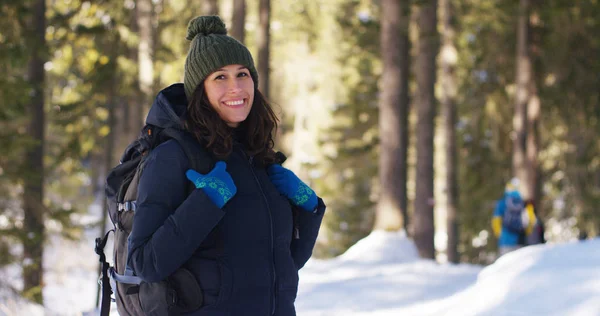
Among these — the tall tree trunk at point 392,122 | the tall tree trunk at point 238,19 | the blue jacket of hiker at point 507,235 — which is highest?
the tall tree trunk at point 238,19

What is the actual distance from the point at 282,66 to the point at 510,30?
14882mm

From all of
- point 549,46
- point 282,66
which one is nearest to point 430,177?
point 549,46

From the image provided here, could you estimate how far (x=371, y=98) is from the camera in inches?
1147

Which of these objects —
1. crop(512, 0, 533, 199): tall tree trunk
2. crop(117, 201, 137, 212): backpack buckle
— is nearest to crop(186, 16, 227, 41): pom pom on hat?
crop(117, 201, 137, 212): backpack buckle

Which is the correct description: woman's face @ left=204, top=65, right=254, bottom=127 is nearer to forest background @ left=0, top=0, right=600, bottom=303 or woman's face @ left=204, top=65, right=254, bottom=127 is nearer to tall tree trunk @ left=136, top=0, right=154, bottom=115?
forest background @ left=0, top=0, right=600, bottom=303

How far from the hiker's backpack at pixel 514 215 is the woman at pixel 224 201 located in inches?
496

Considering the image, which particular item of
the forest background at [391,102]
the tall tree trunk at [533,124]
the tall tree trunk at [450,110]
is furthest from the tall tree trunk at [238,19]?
the tall tree trunk at [533,124]

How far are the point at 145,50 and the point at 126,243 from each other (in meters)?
14.6

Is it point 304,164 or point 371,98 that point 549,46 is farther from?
point 304,164

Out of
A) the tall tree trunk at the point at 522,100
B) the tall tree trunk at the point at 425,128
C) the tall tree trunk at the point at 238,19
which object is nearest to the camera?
the tall tree trunk at the point at 238,19

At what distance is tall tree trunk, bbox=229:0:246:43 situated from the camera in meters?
17.8

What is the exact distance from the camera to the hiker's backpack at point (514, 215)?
15.6 metres

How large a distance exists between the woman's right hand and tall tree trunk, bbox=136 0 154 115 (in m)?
14.4

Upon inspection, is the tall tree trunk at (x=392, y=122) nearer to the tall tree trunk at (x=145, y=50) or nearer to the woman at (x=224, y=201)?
the tall tree trunk at (x=145, y=50)
